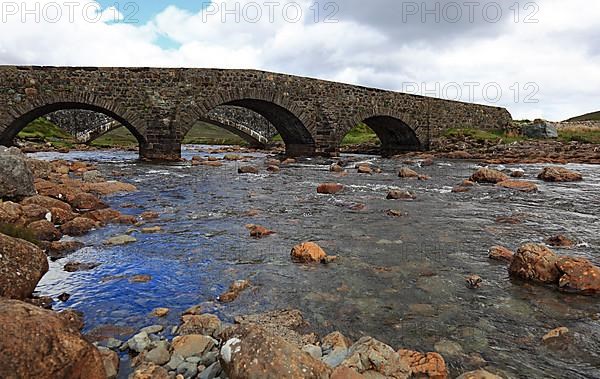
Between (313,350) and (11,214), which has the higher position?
(11,214)

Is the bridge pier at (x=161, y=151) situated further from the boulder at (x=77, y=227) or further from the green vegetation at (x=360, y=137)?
the green vegetation at (x=360, y=137)

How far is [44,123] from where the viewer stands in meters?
41.5

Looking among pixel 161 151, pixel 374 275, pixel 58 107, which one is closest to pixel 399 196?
pixel 374 275

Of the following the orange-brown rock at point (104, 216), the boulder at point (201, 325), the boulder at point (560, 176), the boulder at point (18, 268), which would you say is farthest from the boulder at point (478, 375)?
the boulder at point (560, 176)

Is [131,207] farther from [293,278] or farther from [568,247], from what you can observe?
[568,247]

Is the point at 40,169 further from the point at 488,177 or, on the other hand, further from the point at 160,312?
the point at 488,177

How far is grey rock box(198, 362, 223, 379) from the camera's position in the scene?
10.0 feet

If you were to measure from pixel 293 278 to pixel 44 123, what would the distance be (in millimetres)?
43920

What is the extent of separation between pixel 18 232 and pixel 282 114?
20.9m

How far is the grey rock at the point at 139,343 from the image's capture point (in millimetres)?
3523

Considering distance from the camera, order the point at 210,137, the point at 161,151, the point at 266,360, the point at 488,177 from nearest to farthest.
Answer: the point at 266,360, the point at 488,177, the point at 161,151, the point at 210,137

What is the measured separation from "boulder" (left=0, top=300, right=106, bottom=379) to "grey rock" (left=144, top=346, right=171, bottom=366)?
437mm

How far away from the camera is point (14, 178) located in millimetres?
8344

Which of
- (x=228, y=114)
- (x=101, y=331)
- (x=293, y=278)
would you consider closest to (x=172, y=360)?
(x=101, y=331)
